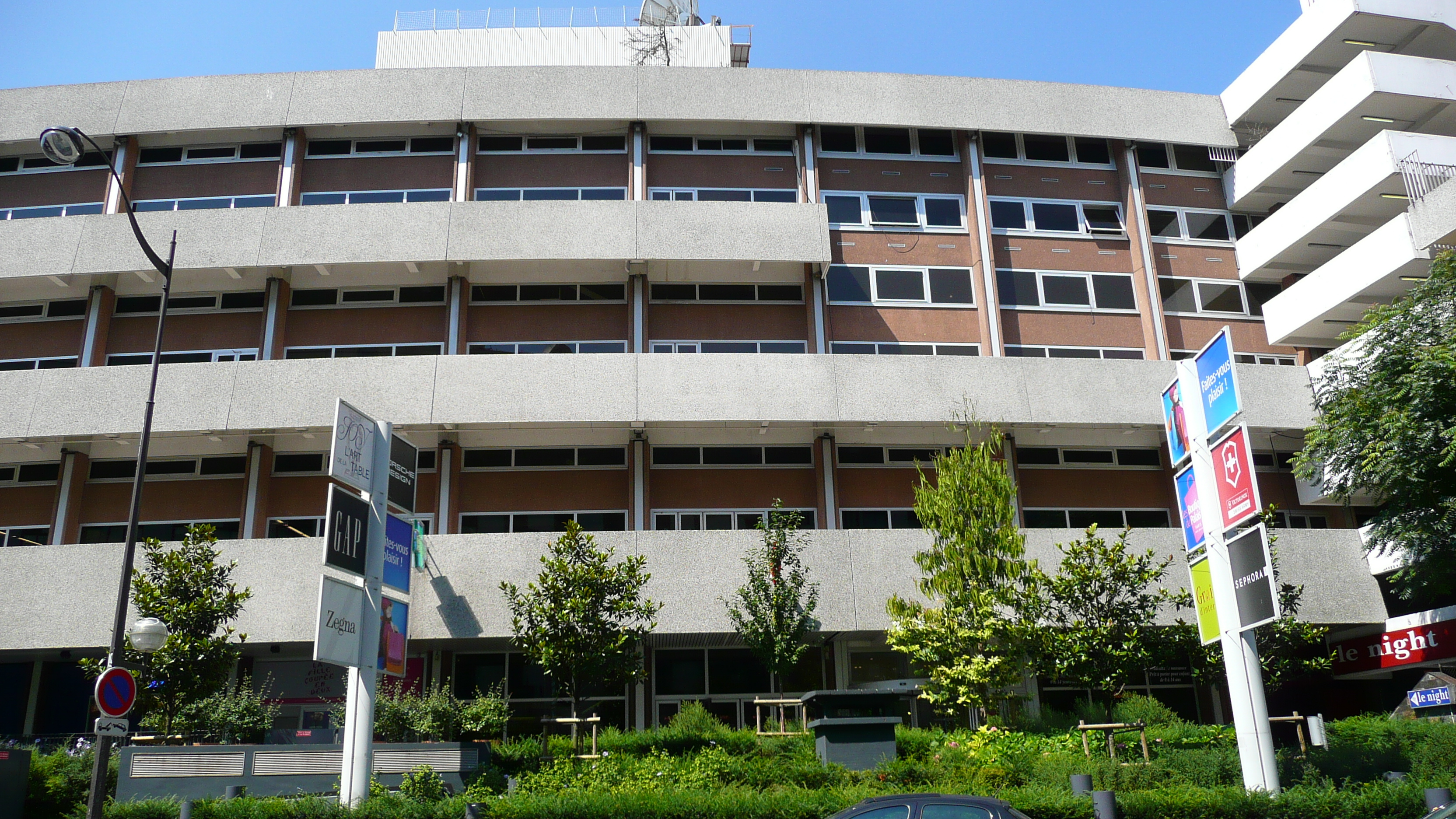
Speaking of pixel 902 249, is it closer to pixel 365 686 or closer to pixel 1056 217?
pixel 1056 217

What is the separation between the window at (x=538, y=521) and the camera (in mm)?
25969

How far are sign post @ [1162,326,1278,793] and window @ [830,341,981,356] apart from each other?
12.5 meters

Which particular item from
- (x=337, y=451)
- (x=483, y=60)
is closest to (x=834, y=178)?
(x=483, y=60)

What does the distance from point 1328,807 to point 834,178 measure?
67.5 ft

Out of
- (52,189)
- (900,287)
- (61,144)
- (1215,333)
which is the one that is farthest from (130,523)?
(1215,333)

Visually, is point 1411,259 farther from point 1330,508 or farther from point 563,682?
point 563,682

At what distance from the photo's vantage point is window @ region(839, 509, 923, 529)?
26656 millimetres

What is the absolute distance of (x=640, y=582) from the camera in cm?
2098

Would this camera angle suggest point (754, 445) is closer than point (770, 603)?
No

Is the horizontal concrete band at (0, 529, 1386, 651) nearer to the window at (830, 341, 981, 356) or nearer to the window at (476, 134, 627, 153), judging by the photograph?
the window at (830, 341, 981, 356)

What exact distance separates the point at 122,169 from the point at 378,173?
6793 millimetres

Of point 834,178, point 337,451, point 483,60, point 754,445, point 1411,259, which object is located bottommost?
point 337,451

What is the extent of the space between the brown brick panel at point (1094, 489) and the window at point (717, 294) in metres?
7.98

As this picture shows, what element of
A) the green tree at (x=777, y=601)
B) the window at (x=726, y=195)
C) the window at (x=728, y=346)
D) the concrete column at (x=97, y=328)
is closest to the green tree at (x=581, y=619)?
the green tree at (x=777, y=601)
